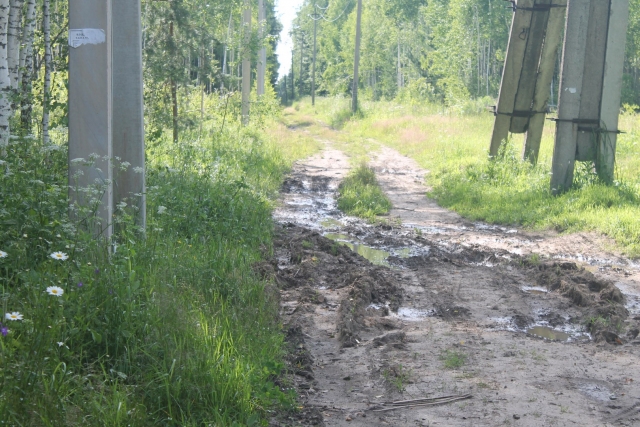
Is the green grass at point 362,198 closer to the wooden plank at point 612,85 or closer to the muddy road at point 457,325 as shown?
the muddy road at point 457,325

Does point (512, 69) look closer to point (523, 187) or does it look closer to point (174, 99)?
point (523, 187)

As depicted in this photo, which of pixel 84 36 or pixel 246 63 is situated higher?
pixel 246 63

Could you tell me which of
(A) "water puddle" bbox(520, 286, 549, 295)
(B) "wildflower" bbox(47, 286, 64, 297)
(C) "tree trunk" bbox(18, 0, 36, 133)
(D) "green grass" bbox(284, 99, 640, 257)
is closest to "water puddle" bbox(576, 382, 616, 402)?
(A) "water puddle" bbox(520, 286, 549, 295)

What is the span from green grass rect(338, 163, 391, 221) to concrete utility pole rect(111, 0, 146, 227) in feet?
18.2

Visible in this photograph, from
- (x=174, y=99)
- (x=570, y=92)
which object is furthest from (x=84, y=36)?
(x=174, y=99)

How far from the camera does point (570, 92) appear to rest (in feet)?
39.4

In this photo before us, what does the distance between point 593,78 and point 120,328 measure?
10.7 metres

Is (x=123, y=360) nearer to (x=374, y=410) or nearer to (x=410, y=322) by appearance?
(x=374, y=410)

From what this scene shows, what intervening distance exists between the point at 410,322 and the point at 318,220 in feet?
17.3

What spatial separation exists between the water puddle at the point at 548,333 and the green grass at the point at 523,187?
3.28m

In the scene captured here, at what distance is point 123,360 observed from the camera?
3789mm

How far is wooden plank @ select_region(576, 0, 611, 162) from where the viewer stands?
11918 mm

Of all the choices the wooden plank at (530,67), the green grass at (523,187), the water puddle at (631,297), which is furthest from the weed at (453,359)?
the wooden plank at (530,67)

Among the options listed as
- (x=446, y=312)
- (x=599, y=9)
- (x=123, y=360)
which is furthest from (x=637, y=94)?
(x=123, y=360)
